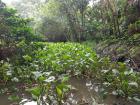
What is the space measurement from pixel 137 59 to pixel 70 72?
7.43ft

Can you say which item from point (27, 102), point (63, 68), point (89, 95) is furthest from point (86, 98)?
point (63, 68)

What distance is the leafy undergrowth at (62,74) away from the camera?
468 cm

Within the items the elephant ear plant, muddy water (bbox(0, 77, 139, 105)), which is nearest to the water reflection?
muddy water (bbox(0, 77, 139, 105))

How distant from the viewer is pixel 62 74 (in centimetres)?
547

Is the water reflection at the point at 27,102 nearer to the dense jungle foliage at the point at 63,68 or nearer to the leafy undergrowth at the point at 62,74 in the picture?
the dense jungle foliage at the point at 63,68

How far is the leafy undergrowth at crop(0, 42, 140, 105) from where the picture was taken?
468cm

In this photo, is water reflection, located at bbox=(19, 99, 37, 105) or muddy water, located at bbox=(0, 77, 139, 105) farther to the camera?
water reflection, located at bbox=(19, 99, 37, 105)

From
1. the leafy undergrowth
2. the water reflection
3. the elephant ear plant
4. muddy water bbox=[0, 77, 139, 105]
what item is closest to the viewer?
the elephant ear plant

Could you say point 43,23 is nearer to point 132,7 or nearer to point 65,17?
point 65,17

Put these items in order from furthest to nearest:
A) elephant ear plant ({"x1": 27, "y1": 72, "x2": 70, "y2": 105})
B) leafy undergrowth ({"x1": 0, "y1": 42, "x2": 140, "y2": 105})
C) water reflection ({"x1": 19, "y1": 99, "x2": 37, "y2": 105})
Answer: water reflection ({"x1": 19, "y1": 99, "x2": 37, "y2": 105}) < leafy undergrowth ({"x1": 0, "y1": 42, "x2": 140, "y2": 105}) < elephant ear plant ({"x1": 27, "y1": 72, "x2": 70, "y2": 105})

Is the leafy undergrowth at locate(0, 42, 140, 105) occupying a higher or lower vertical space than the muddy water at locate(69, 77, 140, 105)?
higher

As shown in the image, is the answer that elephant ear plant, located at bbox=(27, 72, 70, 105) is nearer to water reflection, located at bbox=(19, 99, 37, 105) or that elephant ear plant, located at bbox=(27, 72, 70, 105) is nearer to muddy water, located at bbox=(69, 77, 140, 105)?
water reflection, located at bbox=(19, 99, 37, 105)

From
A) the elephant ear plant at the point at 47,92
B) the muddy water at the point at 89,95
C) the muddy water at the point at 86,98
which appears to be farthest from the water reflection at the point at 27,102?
the muddy water at the point at 89,95

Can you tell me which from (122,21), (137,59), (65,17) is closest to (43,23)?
(65,17)
